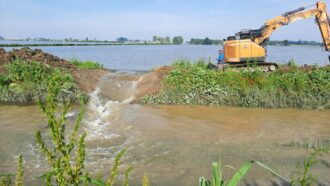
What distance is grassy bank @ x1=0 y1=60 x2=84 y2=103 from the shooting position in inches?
564

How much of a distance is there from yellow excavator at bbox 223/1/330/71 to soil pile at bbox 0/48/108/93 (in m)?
6.37

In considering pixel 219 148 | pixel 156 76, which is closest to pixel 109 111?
pixel 156 76

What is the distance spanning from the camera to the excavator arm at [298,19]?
17.3m

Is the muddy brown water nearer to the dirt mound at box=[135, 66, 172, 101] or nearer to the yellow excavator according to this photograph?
the dirt mound at box=[135, 66, 172, 101]

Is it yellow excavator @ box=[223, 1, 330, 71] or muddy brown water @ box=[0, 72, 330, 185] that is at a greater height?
yellow excavator @ box=[223, 1, 330, 71]

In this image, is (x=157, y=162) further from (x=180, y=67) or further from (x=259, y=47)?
(x=259, y=47)

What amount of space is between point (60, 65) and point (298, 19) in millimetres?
11336

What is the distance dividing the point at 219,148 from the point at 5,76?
10.1m

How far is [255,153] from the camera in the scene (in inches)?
332

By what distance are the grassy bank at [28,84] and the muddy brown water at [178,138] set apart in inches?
34.9

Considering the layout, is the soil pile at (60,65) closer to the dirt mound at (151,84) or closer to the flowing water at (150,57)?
the dirt mound at (151,84)

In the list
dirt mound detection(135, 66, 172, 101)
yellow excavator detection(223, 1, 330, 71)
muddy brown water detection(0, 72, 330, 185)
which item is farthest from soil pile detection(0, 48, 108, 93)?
yellow excavator detection(223, 1, 330, 71)

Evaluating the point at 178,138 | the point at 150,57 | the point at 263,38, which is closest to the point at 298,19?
the point at 263,38

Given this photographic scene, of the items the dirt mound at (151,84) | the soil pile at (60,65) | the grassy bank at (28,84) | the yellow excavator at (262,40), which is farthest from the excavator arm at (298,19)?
the grassy bank at (28,84)
